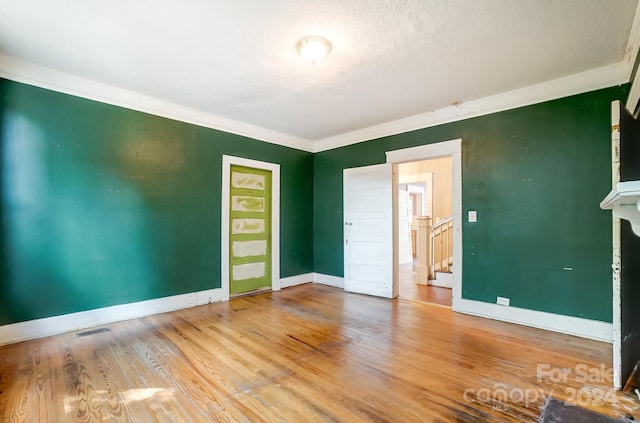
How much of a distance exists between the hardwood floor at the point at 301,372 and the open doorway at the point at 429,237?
1525mm

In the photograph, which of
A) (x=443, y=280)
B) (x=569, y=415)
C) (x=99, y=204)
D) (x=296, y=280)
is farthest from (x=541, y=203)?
(x=99, y=204)

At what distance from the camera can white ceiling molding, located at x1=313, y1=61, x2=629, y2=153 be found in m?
2.76

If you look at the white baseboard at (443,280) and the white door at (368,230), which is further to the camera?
the white baseboard at (443,280)

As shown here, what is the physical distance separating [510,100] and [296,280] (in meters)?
4.21

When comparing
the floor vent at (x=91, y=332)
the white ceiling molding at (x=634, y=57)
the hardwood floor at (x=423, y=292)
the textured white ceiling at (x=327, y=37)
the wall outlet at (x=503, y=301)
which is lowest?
the hardwood floor at (x=423, y=292)

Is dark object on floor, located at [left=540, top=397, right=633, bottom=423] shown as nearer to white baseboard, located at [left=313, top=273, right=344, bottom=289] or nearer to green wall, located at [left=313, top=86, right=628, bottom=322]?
green wall, located at [left=313, top=86, right=628, bottom=322]

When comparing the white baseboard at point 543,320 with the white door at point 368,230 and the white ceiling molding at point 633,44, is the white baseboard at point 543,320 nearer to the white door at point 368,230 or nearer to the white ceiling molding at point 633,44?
the white door at point 368,230

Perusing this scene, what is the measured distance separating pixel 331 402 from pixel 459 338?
1669mm

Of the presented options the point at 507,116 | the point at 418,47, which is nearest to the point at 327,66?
the point at 418,47

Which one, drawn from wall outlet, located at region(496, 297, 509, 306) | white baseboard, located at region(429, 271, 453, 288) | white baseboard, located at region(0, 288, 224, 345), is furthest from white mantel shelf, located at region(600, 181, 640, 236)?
white baseboard, located at region(0, 288, 224, 345)

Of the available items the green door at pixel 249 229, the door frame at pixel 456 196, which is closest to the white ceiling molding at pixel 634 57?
the door frame at pixel 456 196

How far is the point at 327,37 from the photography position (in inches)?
90.0

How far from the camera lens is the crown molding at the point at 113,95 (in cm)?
272

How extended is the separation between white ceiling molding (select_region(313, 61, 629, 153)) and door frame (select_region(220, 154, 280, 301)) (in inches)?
65.1
